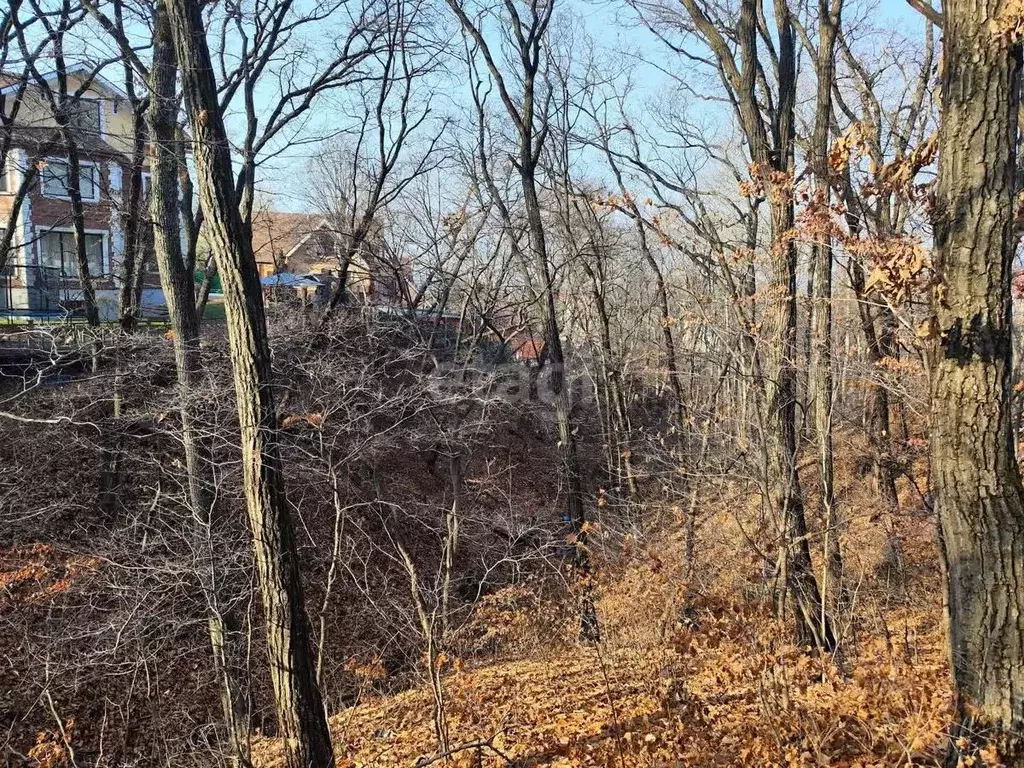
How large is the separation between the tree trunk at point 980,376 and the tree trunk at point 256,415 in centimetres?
431

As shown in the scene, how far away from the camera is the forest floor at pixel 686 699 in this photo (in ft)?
15.5

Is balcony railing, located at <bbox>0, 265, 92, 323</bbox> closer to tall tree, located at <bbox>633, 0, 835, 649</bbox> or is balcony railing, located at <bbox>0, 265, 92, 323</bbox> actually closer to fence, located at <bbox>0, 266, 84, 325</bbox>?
fence, located at <bbox>0, 266, 84, 325</bbox>

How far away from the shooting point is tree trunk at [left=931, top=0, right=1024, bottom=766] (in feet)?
12.3

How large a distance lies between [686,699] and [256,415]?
13.8ft

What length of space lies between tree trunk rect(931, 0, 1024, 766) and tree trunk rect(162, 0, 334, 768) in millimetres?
4306

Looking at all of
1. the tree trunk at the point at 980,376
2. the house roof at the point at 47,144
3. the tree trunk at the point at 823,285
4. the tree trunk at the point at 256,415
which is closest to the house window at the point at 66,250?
the house roof at the point at 47,144

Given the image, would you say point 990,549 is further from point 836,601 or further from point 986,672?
point 836,601

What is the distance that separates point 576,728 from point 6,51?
11715 mm

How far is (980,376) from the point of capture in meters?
3.85

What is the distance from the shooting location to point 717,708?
577 cm

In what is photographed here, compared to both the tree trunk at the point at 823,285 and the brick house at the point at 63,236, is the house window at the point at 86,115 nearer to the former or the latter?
the brick house at the point at 63,236

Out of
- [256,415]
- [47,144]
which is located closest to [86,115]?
[47,144]

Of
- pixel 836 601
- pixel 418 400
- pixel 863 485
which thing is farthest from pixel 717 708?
pixel 863 485

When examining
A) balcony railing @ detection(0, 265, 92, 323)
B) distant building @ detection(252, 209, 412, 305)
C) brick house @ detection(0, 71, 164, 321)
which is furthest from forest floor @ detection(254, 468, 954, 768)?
balcony railing @ detection(0, 265, 92, 323)
